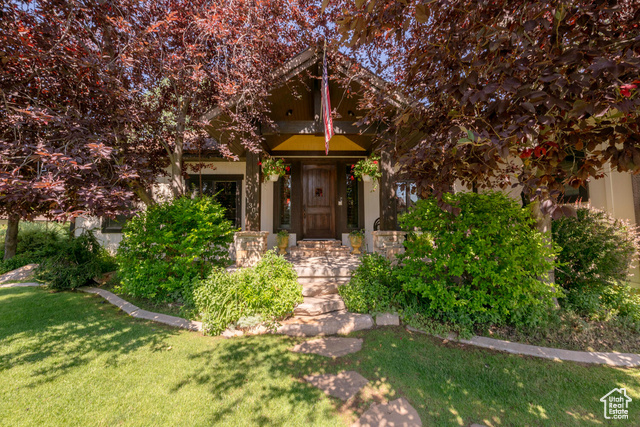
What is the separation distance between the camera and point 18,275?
253 inches

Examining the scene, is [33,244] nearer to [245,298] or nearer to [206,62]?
[206,62]

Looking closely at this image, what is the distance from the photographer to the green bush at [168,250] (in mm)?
4012

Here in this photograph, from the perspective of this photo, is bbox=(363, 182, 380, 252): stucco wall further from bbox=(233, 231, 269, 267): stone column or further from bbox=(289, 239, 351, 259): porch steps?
bbox=(233, 231, 269, 267): stone column

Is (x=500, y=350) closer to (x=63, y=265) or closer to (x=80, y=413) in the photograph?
(x=80, y=413)

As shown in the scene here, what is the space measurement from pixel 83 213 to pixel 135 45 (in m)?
2.87

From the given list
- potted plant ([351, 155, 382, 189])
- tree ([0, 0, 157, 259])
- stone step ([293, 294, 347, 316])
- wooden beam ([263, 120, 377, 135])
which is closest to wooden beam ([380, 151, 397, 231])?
potted plant ([351, 155, 382, 189])

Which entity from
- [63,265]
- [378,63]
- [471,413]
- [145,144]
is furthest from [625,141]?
[63,265]

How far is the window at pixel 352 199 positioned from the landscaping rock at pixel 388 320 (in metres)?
4.27

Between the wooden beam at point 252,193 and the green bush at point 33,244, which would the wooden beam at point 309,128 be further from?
the green bush at point 33,244

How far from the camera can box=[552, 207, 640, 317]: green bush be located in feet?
11.0

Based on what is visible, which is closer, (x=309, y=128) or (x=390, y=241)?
(x=390, y=241)

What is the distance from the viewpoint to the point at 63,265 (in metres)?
5.27

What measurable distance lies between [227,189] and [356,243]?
4.58m

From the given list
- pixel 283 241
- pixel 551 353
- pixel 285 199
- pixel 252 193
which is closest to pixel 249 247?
pixel 252 193
